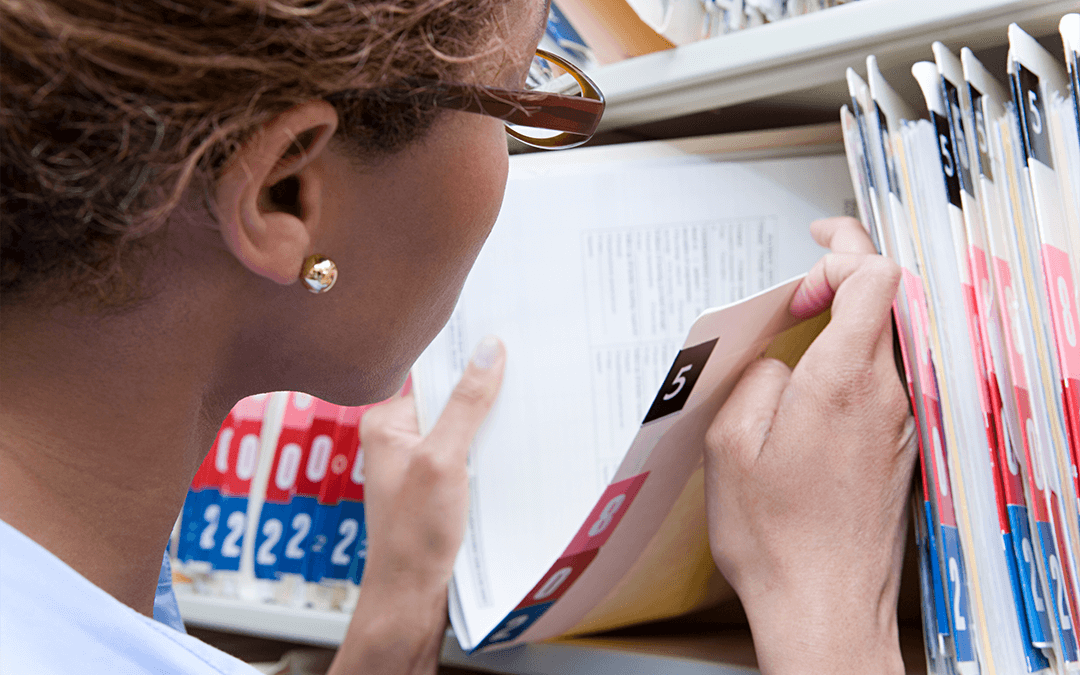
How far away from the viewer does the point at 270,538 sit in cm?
89

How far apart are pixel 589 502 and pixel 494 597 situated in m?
0.12

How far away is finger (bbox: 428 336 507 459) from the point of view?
75 cm

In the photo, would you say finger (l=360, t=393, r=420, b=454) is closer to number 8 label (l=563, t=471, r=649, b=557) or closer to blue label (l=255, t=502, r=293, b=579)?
blue label (l=255, t=502, r=293, b=579)

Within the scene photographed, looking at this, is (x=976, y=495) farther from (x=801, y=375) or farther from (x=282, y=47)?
(x=282, y=47)

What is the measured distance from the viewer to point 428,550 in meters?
0.76

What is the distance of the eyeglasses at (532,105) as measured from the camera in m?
0.41

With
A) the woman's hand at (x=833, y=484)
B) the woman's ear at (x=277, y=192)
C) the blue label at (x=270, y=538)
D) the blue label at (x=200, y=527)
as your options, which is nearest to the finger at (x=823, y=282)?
the woman's hand at (x=833, y=484)

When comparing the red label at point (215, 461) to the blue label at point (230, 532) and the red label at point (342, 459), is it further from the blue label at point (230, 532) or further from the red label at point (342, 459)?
the red label at point (342, 459)

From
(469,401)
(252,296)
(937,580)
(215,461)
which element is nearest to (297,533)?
(215,461)

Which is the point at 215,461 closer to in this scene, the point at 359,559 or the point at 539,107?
the point at 359,559

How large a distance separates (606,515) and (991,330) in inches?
11.3

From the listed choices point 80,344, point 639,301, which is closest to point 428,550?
point 639,301

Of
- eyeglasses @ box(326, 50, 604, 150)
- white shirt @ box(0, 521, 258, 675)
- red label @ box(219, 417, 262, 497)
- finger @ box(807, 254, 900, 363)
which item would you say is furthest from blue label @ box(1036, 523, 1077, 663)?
red label @ box(219, 417, 262, 497)

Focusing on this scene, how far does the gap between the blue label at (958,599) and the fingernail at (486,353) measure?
398mm
